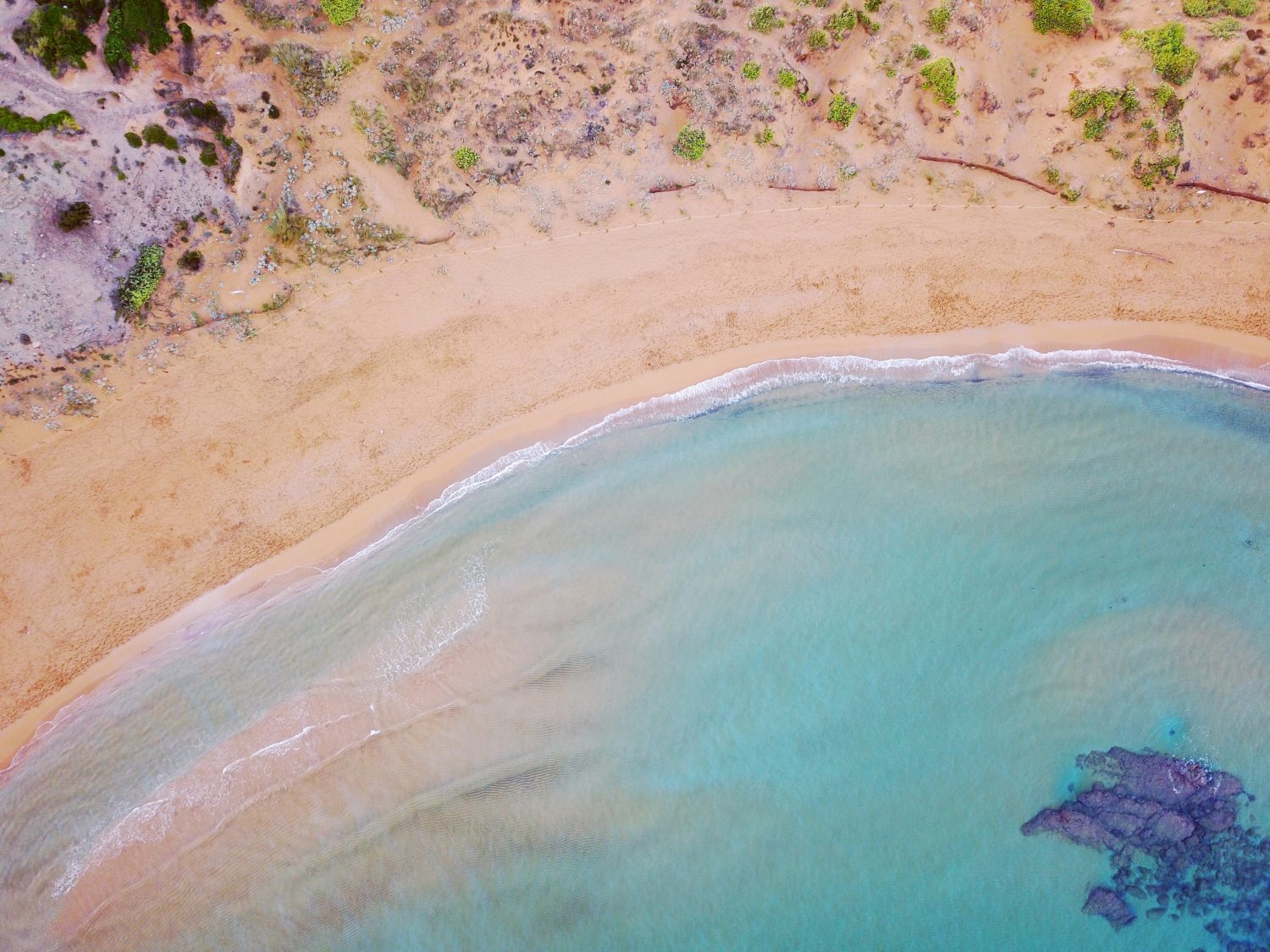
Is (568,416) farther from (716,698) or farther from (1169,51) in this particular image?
(1169,51)

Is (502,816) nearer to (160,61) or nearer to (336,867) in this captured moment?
(336,867)

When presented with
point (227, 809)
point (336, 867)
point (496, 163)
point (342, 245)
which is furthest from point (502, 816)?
point (496, 163)

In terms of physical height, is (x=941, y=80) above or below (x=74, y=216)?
above

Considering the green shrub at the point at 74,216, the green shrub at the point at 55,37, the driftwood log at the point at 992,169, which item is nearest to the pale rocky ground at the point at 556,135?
the driftwood log at the point at 992,169

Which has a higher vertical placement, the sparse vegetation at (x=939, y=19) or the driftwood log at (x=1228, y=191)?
the sparse vegetation at (x=939, y=19)

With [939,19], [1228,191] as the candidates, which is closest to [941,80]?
[939,19]

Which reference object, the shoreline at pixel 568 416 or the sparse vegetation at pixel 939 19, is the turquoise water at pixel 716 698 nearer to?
the shoreline at pixel 568 416
